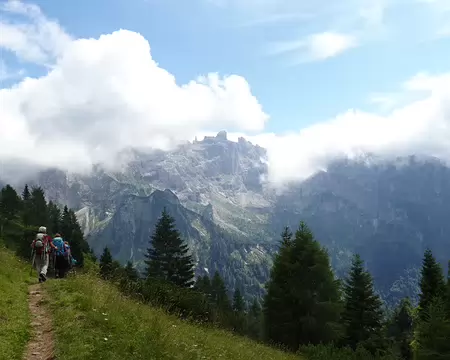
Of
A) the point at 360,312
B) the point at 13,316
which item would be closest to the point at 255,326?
the point at 360,312

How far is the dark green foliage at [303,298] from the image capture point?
42.4 meters

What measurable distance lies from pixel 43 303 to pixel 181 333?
5633 mm

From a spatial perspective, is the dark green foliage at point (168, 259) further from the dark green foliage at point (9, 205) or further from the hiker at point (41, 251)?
the hiker at point (41, 251)

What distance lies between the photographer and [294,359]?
749 inches

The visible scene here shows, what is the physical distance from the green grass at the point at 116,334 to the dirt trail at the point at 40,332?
240 millimetres

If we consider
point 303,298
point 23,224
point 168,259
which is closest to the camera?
point 303,298

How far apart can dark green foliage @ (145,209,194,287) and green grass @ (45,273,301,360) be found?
50.8 m

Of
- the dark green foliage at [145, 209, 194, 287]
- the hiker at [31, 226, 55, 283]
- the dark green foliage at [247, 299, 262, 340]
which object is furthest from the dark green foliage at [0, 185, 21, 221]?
the hiker at [31, 226, 55, 283]

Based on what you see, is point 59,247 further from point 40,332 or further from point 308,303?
point 308,303

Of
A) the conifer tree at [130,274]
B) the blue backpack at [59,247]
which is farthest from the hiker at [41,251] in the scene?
the conifer tree at [130,274]

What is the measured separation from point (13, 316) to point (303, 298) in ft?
109

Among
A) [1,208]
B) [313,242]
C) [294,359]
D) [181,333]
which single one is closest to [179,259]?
[313,242]

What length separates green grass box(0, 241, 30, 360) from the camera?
11094 mm

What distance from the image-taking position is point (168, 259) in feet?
220
